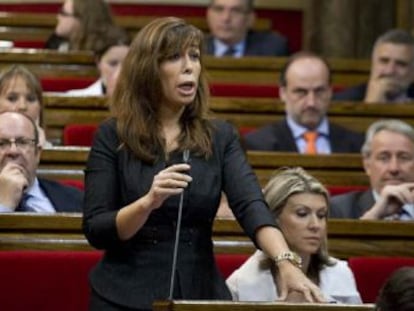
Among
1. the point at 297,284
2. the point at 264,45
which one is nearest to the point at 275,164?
the point at 297,284

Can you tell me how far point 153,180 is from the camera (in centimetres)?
305

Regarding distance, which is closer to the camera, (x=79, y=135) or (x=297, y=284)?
(x=297, y=284)

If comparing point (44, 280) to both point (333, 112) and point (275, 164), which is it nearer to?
point (275, 164)

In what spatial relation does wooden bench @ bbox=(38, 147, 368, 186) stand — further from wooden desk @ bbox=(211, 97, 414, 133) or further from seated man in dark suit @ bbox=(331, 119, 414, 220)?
wooden desk @ bbox=(211, 97, 414, 133)

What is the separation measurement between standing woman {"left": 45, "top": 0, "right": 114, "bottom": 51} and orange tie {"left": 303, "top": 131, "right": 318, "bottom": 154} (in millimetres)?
1190

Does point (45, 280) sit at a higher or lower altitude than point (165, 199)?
lower

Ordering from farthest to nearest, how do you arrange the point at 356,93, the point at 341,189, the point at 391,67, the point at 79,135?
the point at 356,93
the point at 391,67
the point at 79,135
the point at 341,189

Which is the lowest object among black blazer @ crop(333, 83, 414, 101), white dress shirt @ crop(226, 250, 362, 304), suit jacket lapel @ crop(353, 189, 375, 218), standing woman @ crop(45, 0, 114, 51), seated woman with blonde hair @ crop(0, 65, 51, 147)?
white dress shirt @ crop(226, 250, 362, 304)

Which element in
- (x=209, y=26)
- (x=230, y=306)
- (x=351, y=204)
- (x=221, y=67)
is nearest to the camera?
(x=230, y=306)

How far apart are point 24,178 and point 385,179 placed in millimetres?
1125

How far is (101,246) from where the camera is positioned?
3125 mm

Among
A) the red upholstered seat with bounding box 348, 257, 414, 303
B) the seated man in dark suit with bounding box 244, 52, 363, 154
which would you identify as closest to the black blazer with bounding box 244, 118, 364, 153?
the seated man in dark suit with bounding box 244, 52, 363, 154

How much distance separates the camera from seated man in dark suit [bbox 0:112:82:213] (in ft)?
13.0

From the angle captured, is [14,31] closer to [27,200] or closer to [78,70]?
[78,70]
